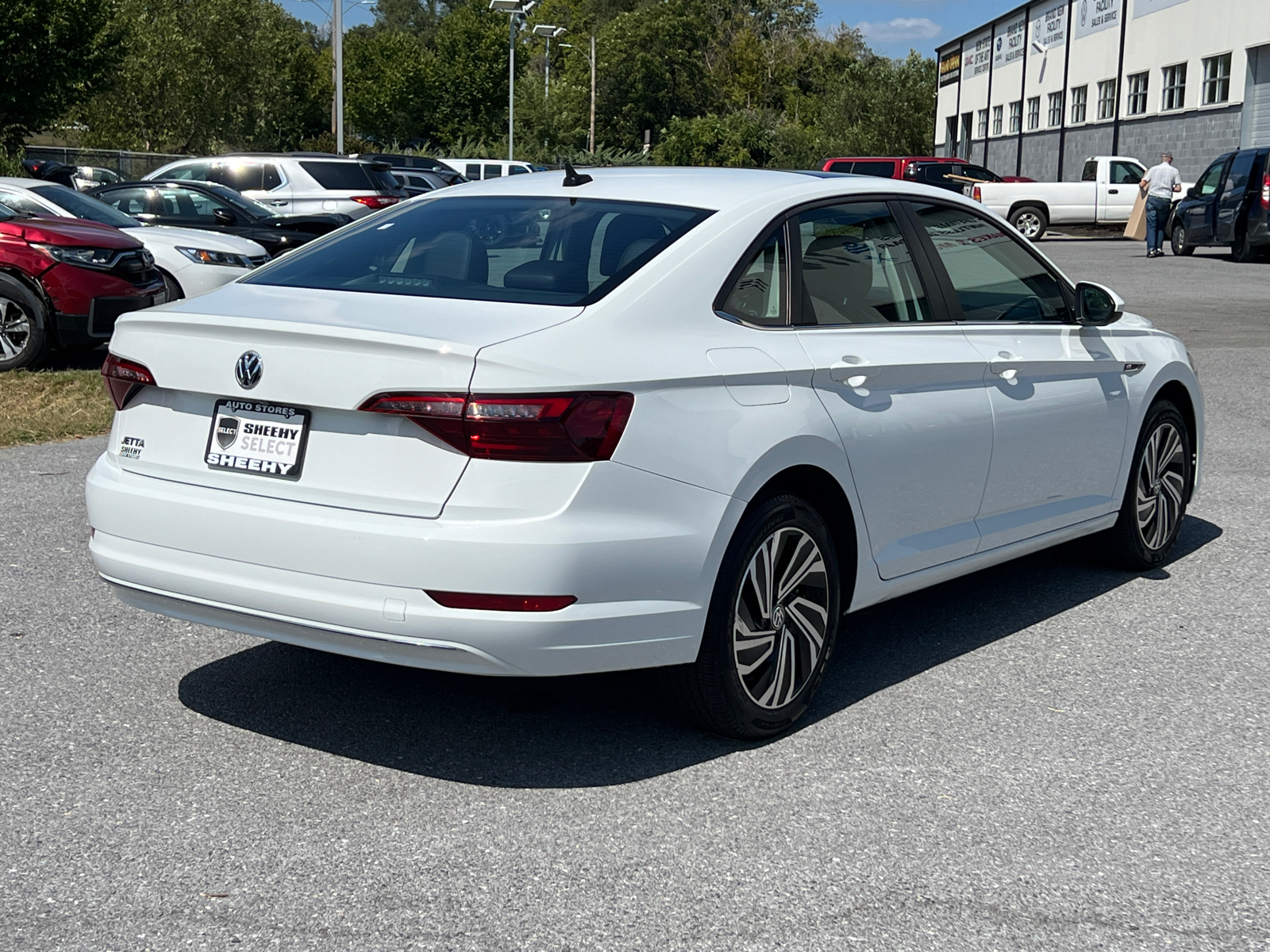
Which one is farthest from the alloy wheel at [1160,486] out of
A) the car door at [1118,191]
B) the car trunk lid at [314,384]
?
the car door at [1118,191]

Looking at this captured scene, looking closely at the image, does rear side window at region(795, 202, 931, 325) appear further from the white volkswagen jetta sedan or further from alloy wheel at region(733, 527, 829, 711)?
alloy wheel at region(733, 527, 829, 711)

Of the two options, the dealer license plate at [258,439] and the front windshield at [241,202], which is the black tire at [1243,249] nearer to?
the front windshield at [241,202]

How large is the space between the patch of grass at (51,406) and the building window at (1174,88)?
3817 centimetres

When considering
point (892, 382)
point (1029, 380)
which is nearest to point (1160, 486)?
point (1029, 380)

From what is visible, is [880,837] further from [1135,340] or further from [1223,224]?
[1223,224]

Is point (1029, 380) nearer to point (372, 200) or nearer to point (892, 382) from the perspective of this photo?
point (892, 382)

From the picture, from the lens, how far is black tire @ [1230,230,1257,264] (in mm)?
28734

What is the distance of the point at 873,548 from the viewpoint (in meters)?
4.73

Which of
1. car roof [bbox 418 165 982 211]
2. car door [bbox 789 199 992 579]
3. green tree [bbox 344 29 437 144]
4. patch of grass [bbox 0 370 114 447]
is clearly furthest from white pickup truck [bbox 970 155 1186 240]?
green tree [bbox 344 29 437 144]

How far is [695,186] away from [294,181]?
18402 millimetres

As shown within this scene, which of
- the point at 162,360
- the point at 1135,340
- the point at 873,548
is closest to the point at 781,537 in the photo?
the point at 873,548

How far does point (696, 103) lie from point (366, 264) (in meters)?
91.9

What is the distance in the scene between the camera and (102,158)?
39.0 metres

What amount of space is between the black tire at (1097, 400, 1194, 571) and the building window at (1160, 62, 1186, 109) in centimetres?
3984
